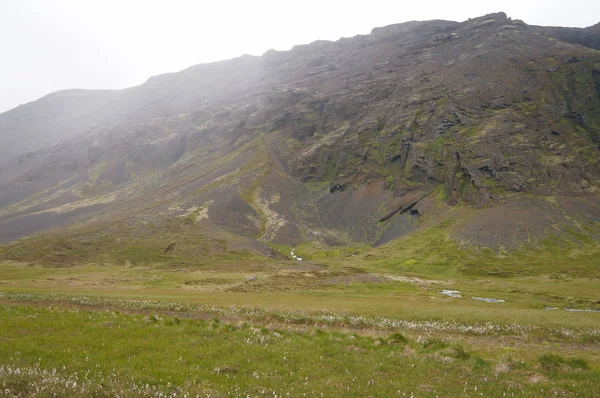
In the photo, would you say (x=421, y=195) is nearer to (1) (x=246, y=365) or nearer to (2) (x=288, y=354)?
(2) (x=288, y=354)

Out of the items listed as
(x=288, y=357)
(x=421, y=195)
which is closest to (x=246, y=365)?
(x=288, y=357)

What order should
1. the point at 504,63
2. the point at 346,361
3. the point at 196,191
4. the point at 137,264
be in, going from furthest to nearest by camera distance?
1. the point at 504,63
2. the point at 196,191
3. the point at 137,264
4. the point at 346,361

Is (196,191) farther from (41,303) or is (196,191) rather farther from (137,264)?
(41,303)

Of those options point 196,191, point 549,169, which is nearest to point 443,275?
point 549,169

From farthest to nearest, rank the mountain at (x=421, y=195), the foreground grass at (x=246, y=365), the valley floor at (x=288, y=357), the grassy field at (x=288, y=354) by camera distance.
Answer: the mountain at (x=421, y=195), the grassy field at (x=288, y=354), the valley floor at (x=288, y=357), the foreground grass at (x=246, y=365)

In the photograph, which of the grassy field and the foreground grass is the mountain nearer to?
the grassy field

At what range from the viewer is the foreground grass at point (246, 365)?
11852 mm

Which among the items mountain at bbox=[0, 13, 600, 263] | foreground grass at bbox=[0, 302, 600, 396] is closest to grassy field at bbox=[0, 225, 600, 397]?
foreground grass at bbox=[0, 302, 600, 396]

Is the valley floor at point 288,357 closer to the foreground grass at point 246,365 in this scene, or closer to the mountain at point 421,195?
the foreground grass at point 246,365

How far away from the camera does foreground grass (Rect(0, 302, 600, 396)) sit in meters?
11.9

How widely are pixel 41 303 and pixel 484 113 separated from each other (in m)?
193

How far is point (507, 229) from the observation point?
4520 inches

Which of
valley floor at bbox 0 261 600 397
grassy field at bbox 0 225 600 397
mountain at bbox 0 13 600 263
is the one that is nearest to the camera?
valley floor at bbox 0 261 600 397

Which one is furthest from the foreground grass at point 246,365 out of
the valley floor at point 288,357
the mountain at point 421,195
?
the mountain at point 421,195
